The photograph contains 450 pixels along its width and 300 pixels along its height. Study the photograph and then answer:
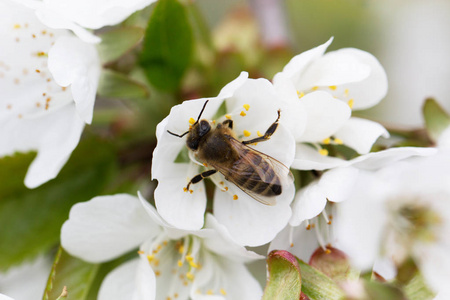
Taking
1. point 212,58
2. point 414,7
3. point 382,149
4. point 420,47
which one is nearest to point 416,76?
point 420,47

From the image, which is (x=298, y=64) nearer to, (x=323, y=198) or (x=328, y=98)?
(x=328, y=98)

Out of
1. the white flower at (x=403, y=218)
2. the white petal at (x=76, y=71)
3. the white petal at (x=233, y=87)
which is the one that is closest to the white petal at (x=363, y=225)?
the white flower at (x=403, y=218)

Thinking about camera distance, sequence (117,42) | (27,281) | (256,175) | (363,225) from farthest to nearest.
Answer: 1. (27,281)
2. (117,42)
3. (256,175)
4. (363,225)

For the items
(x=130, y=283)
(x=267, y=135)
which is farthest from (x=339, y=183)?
(x=130, y=283)

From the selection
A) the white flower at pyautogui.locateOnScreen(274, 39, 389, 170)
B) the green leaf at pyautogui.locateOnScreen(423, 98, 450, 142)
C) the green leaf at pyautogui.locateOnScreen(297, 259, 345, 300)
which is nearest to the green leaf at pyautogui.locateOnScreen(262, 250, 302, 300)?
the green leaf at pyautogui.locateOnScreen(297, 259, 345, 300)

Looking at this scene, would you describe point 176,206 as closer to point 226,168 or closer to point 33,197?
point 226,168

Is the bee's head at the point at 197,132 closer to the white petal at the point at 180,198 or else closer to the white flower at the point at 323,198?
the white petal at the point at 180,198
